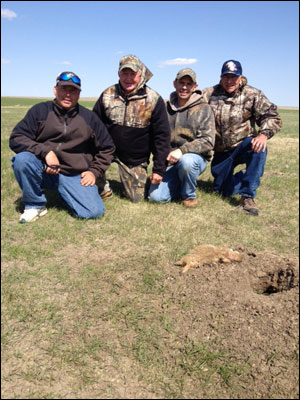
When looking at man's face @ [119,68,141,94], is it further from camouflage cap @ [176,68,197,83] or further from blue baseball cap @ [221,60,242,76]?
blue baseball cap @ [221,60,242,76]

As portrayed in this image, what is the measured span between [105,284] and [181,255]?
104 cm

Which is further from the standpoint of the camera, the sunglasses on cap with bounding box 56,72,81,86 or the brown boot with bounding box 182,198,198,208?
the brown boot with bounding box 182,198,198,208

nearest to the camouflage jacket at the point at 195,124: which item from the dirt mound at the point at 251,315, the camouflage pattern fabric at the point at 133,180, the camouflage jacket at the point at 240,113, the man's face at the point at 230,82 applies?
the camouflage jacket at the point at 240,113

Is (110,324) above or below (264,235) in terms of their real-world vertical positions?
below

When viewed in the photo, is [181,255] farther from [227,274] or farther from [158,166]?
[158,166]

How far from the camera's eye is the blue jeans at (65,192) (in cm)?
462

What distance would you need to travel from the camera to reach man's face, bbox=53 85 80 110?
4477 mm

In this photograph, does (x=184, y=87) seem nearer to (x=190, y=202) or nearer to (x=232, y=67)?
(x=232, y=67)

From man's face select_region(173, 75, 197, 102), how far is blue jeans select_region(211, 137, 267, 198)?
3.95 ft

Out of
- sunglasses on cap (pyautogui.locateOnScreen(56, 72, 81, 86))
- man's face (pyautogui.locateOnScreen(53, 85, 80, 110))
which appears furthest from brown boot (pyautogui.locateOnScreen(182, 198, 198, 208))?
sunglasses on cap (pyautogui.locateOnScreen(56, 72, 81, 86))

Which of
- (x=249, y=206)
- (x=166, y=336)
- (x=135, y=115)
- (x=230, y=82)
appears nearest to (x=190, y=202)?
(x=249, y=206)

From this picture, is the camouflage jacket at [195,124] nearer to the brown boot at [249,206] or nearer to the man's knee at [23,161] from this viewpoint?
the brown boot at [249,206]

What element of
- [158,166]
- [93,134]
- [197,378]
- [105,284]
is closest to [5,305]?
[105,284]

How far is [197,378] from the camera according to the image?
240 centimetres
